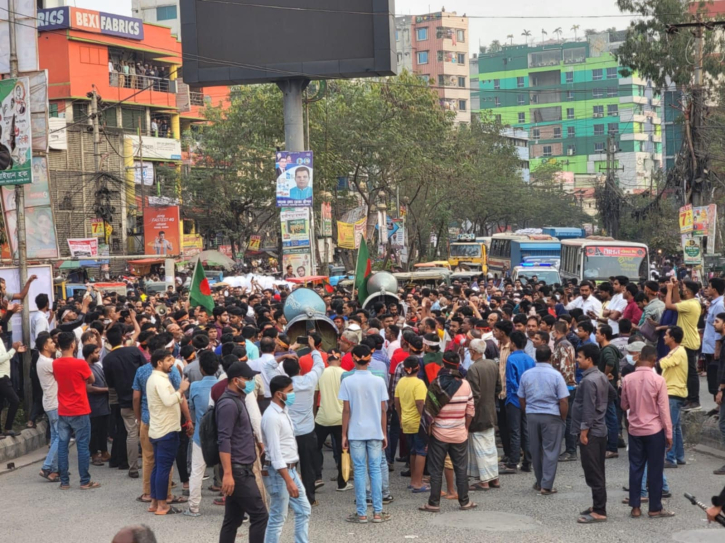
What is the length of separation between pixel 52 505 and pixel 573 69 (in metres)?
111

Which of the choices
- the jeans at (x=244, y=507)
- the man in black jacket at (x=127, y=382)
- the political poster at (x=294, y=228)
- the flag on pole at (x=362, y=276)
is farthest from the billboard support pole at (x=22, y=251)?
the political poster at (x=294, y=228)

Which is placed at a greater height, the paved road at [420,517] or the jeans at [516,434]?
the jeans at [516,434]

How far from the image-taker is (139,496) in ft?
35.3

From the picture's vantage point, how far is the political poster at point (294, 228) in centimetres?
2897

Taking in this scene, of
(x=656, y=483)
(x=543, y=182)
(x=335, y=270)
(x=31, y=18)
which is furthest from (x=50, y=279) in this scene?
(x=543, y=182)

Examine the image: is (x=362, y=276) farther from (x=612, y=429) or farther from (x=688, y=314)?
(x=612, y=429)

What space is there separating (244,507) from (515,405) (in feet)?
15.7

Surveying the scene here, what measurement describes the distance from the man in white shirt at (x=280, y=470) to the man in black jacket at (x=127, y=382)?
13.2 ft

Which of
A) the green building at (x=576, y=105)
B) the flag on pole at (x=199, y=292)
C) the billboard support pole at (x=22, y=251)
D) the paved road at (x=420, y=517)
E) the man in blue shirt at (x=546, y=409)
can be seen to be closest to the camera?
the paved road at (x=420, y=517)

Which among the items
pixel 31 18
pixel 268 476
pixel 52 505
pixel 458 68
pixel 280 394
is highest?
pixel 458 68

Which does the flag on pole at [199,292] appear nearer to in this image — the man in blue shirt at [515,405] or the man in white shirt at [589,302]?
the man in white shirt at [589,302]

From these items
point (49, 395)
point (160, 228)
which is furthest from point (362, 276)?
point (160, 228)

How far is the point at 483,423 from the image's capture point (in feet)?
35.3

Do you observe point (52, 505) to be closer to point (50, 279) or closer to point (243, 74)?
point (50, 279)
